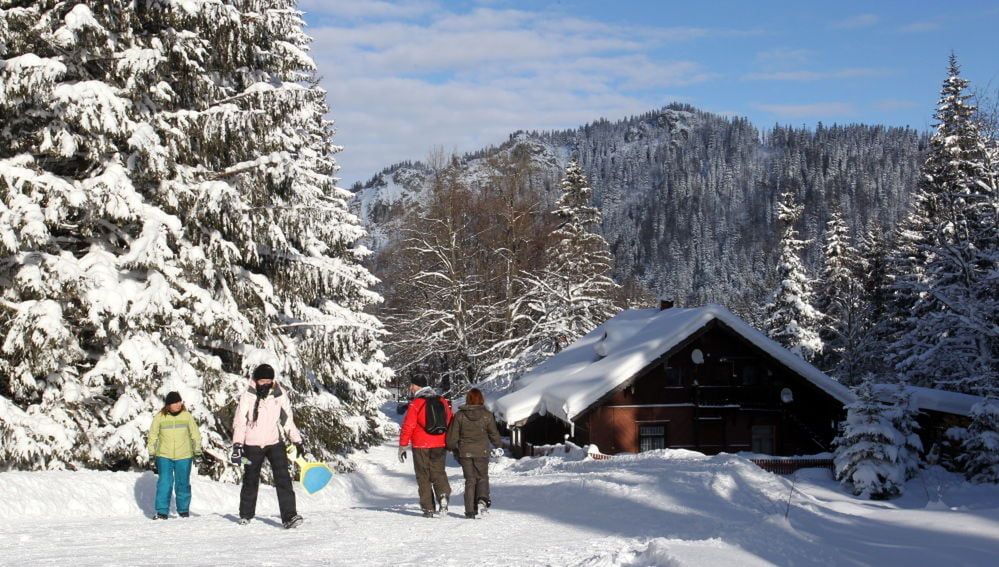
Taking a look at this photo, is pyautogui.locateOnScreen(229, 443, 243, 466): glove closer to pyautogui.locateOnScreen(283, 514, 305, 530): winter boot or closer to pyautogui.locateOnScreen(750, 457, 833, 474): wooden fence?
pyautogui.locateOnScreen(283, 514, 305, 530): winter boot

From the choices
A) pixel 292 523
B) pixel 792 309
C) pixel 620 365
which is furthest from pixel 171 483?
pixel 792 309

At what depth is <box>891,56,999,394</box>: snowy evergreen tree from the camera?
28188 millimetres

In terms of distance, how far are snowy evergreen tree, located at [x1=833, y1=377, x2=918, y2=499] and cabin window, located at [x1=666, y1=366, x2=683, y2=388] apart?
9962mm

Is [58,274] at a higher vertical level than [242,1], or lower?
lower

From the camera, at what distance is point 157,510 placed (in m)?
11.4

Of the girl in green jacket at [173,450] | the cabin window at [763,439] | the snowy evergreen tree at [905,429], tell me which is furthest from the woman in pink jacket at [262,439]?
the cabin window at [763,439]

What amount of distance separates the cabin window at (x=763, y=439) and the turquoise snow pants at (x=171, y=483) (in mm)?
22663

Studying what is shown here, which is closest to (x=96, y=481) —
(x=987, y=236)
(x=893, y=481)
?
(x=893, y=481)

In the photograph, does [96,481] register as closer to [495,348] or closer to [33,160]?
[33,160]

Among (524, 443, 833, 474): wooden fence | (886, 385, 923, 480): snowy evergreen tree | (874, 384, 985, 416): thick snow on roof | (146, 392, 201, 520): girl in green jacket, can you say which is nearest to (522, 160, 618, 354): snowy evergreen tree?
(524, 443, 833, 474): wooden fence

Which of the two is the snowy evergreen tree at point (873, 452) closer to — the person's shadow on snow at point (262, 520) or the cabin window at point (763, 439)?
the cabin window at point (763, 439)

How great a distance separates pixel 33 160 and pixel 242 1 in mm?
5493

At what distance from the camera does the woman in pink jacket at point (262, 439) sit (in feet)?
33.4

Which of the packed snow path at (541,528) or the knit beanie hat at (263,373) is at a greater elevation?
the knit beanie hat at (263,373)
